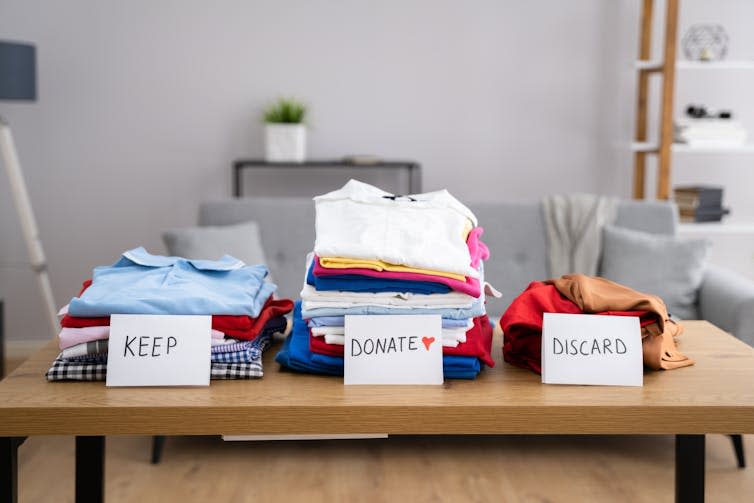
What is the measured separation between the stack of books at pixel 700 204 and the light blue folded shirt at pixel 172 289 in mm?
2807

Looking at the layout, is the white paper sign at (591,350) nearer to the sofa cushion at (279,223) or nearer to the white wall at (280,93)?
the sofa cushion at (279,223)

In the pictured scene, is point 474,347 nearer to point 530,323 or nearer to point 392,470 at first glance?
point 530,323

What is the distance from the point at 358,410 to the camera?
1.14 metres

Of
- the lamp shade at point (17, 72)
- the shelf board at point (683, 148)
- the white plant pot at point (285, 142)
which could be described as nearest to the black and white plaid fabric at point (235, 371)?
the lamp shade at point (17, 72)

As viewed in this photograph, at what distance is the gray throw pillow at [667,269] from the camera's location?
3156 mm

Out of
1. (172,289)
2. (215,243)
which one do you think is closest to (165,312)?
(172,289)

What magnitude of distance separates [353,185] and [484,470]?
4.88 feet

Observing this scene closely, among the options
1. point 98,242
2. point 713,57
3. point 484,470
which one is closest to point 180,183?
point 98,242

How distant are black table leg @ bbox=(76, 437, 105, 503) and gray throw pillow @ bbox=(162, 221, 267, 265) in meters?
1.75

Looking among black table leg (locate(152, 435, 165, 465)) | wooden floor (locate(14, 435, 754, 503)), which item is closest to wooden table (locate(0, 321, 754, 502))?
wooden floor (locate(14, 435, 754, 503))

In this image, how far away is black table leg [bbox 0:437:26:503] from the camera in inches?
45.7

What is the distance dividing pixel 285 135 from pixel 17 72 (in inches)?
42.6

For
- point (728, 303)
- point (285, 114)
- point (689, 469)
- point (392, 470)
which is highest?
point (285, 114)

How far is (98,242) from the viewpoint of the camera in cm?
425
